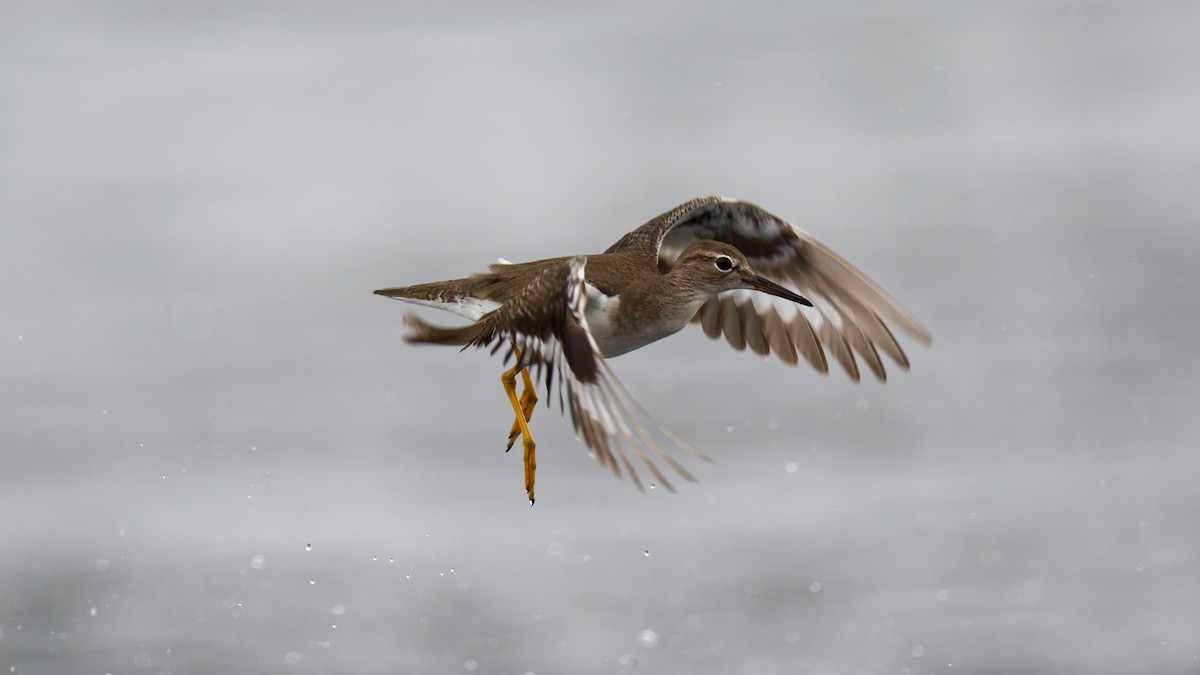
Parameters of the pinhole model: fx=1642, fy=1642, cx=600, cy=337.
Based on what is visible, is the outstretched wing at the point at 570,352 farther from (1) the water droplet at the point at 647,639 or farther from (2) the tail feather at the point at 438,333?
(1) the water droplet at the point at 647,639

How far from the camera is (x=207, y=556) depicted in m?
14.3

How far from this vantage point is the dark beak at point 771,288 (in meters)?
8.77

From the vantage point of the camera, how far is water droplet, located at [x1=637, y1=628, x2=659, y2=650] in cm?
1269

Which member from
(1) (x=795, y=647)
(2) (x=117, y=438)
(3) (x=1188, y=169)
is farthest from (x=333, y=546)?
(3) (x=1188, y=169)

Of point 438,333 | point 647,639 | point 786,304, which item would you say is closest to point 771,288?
point 786,304

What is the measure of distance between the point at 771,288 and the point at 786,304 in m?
1.37

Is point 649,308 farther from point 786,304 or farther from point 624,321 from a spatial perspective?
point 786,304

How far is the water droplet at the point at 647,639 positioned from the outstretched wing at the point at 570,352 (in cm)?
504

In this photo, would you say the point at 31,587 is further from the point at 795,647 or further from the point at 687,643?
the point at 795,647

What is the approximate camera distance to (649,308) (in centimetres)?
877

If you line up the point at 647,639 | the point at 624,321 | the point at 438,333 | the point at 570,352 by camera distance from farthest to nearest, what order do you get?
the point at 647,639
the point at 624,321
the point at 438,333
the point at 570,352

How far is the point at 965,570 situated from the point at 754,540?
1.84m

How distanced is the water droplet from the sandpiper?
3.21 metres

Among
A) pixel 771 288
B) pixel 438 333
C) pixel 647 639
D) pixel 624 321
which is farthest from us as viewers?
pixel 647 639
